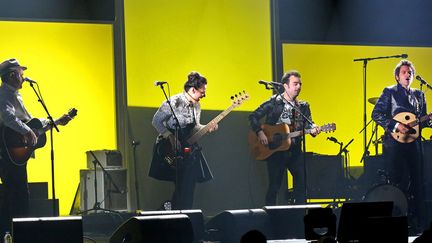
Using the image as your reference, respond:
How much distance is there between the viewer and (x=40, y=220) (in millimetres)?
6902

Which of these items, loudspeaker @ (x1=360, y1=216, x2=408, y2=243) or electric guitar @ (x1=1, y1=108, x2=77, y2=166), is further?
electric guitar @ (x1=1, y1=108, x2=77, y2=166)

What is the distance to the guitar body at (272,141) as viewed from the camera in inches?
447

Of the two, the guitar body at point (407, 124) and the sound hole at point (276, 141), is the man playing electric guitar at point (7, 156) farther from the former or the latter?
the guitar body at point (407, 124)

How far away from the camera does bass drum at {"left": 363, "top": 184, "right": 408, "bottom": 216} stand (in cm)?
1059

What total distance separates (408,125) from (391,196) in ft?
4.10

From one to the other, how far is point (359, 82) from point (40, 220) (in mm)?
6942

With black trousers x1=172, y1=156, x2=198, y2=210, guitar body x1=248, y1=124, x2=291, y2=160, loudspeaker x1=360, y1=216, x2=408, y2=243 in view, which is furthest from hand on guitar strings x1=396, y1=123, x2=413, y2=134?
loudspeaker x1=360, y1=216, x2=408, y2=243

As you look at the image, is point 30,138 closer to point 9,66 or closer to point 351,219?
point 9,66

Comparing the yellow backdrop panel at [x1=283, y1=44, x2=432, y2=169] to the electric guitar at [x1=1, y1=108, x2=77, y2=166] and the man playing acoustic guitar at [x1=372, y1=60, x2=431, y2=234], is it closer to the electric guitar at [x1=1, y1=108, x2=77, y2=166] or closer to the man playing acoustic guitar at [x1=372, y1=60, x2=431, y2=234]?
the man playing acoustic guitar at [x1=372, y1=60, x2=431, y2=234]

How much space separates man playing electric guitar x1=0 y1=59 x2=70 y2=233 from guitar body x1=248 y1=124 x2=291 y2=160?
9.15ft

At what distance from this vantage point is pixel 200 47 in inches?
466

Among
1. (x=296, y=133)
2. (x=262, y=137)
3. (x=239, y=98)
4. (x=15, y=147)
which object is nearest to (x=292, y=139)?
(x=296, y=133)

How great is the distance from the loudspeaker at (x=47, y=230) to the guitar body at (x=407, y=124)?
5.71 metres

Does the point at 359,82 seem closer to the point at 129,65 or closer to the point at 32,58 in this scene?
the point at 129,65
